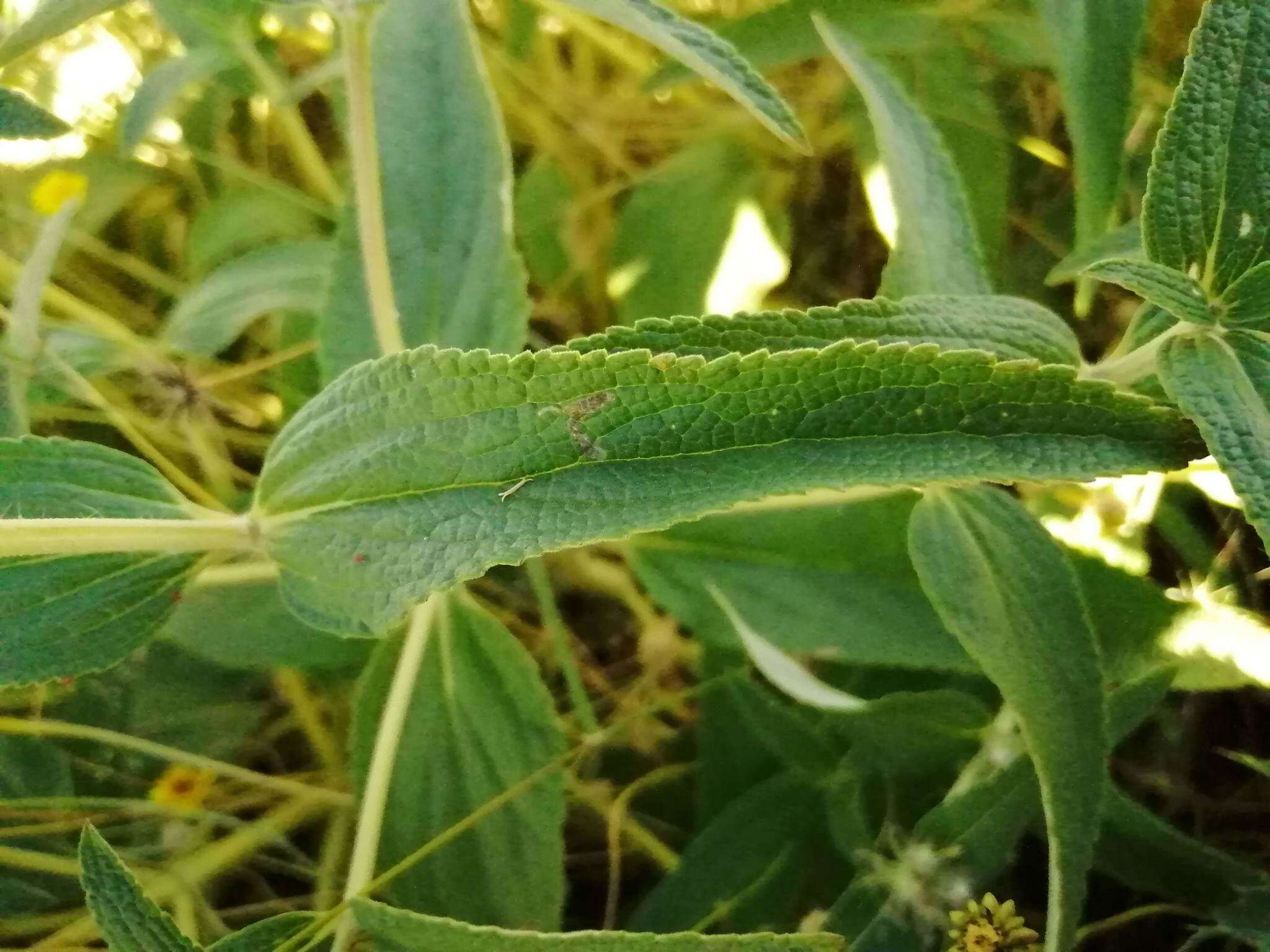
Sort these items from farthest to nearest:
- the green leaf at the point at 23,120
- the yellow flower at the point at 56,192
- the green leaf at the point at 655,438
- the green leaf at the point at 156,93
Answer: the yellow flower at the point at 56,192
the green leaf at the point at 156,93
the green leaf at the point at 23,120
the green leaf at the point at 655,438

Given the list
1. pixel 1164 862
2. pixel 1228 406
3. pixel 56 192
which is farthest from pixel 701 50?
pixel 56 192

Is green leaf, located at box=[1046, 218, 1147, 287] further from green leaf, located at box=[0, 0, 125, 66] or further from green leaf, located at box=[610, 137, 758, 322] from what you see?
green leaf, located at box=[0, 0, 125, 66]

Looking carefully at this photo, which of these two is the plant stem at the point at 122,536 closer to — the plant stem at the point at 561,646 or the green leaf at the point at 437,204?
the green leaf at the point at 437,204

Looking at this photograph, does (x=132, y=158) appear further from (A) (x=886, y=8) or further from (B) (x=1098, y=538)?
(B) (x=1098, y=538)

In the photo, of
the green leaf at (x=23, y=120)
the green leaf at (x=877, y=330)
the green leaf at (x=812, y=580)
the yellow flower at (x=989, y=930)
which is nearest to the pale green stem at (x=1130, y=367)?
the green leaf at (x=877, y=330)

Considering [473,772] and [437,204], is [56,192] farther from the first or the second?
[473,772]

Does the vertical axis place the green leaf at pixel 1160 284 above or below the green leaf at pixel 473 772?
above

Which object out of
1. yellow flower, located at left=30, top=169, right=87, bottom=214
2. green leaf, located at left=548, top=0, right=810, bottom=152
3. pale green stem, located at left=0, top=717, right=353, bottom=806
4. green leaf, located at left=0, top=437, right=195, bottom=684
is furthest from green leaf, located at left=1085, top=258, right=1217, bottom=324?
yellow flower, located at left=30, top=169, right=87, bottom=214
